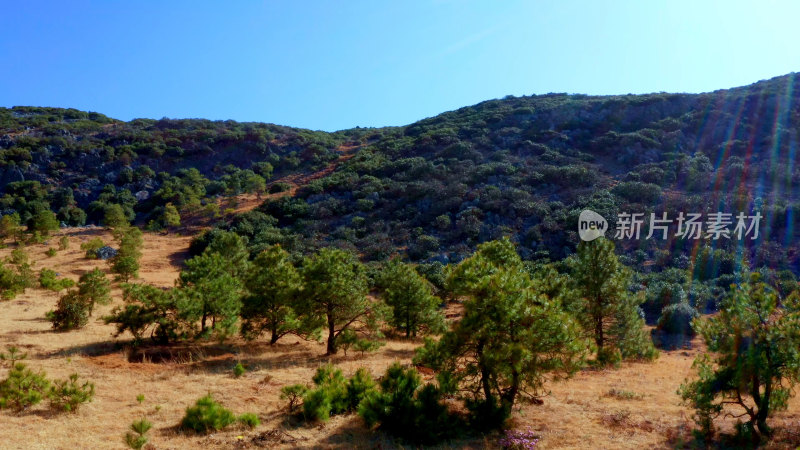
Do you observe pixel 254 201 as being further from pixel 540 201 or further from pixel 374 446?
pixel 374 446

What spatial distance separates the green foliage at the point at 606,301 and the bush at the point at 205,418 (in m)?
14.3

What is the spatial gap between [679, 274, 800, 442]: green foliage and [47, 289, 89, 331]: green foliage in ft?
69.5

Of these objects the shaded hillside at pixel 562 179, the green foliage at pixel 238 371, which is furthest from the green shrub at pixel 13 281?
the shaded hillside at pixel 562 179

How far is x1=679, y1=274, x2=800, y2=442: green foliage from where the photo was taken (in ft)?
27.4

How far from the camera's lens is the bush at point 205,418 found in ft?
31.4

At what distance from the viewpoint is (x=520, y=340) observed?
377 inches

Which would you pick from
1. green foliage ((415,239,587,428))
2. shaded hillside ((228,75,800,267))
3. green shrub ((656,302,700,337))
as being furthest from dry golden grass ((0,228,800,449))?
shaded hillside ((228,75,800,267))

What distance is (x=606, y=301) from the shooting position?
1905 cm

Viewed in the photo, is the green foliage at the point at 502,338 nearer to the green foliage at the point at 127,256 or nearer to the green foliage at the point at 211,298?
the green foliage at the point at 211,298

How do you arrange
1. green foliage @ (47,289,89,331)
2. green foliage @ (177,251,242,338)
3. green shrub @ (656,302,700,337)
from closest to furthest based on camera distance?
1. green foliage @ (177,251,242,338)
2. green foliage @ (47,289,89,331)
3. green shrub @ (656,302,700,337)

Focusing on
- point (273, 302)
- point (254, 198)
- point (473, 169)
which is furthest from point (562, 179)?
point (273, 302)

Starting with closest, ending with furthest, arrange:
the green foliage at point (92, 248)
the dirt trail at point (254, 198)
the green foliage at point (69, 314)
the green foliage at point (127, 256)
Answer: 1. the green foliage at point (69, 314)
2. the green foliage at point (127, 256)
3. the green foliage at point (92, 248)
4. the dirt trail at point (254, 198)

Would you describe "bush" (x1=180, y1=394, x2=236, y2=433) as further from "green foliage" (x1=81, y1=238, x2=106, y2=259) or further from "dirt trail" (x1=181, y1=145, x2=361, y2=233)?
"dirt trail" (x1=181, y1=145, x2=361, y2=233)

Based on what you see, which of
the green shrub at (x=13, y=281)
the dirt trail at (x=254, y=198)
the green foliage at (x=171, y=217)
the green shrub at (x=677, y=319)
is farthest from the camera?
the dirt trail at (x=254, y=198)
